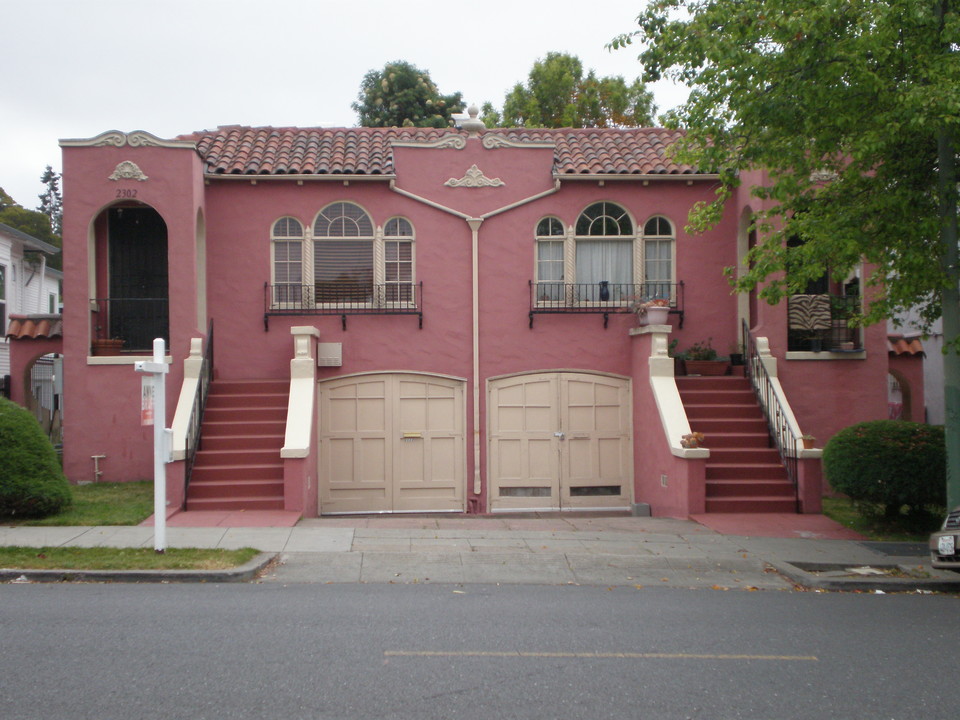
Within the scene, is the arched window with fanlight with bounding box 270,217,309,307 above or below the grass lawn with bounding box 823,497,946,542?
above

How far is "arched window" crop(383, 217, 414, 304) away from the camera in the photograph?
16656 millimetres

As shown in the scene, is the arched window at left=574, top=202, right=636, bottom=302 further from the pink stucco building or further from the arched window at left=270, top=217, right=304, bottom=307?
the arched window at left=270, top=217, right=304, bottom=307

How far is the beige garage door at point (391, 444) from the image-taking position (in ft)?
53.0

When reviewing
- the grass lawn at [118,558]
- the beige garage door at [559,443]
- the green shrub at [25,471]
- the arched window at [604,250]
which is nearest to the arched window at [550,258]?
the arched window at [604,250]

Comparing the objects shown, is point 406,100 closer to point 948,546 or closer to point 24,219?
point 24,219

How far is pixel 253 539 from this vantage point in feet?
36.3

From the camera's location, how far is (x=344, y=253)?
54.7ft

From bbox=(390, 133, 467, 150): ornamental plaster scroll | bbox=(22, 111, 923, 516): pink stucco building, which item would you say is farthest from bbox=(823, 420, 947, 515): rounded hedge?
bbox=(390, 133, 467, 150): ornamental plaster scroll

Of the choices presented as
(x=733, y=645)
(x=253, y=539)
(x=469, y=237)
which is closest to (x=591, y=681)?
(x=733, y=645)

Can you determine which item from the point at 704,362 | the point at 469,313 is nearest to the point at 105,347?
the point at 469,313

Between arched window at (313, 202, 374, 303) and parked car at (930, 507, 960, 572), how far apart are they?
10.3 meters

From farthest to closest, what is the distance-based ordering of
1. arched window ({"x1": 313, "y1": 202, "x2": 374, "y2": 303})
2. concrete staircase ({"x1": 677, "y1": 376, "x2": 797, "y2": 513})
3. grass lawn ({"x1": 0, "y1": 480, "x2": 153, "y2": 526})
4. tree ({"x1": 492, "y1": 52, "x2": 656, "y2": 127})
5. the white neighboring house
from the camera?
tree ({"x1": 492, "y1": 52, "x2": 656, "y2": 127})
the white neighboring house
arched window ({"x1": 313, "y1": 202, "x2": 374, "y2": 303})
concrete staircase ({"x1": 677, "y1": 376, "x2": 797, "y2": 513})
grass lawn ({"x1": 0, "y1": 480, "x2": 153, "y2": 526})

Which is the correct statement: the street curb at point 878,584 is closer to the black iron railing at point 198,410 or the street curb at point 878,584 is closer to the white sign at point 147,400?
the white sign at point 147,400

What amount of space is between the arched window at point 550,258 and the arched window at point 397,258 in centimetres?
234
